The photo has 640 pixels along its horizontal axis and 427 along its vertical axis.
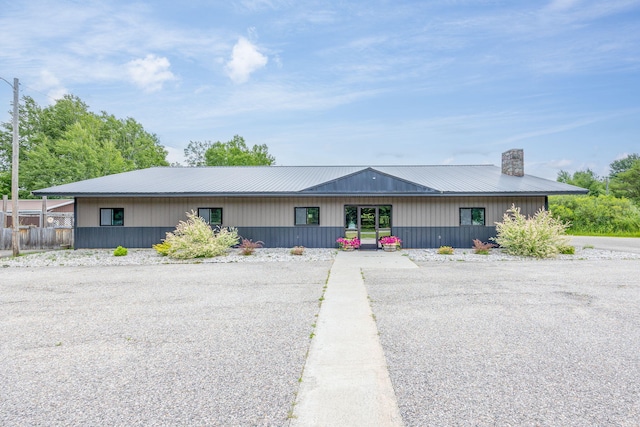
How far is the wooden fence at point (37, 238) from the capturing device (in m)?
15.3

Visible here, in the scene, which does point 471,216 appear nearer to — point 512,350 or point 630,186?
point 512,350

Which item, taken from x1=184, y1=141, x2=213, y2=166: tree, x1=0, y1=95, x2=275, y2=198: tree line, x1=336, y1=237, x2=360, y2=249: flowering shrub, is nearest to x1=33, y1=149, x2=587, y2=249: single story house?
x1=336, y1=237, x2=360, y2=249: flowering shrub

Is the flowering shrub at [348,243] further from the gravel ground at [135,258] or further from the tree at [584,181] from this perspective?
the tree at [584,181]

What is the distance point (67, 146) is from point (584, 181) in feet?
190

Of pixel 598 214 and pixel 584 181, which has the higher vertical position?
pixel 584 181

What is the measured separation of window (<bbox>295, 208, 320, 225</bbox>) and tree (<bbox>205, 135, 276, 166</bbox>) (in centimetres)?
2573

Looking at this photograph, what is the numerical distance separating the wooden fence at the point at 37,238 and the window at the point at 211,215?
6.68 metres

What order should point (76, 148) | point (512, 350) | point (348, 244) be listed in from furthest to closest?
point (76, 148) < point (348, 244) < point (512, 350)

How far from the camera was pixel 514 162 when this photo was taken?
17.2 metres

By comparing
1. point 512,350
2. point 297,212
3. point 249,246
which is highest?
point 297,212

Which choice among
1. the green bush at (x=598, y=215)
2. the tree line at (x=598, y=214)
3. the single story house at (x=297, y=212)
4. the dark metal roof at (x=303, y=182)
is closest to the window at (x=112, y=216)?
the single story house at (x=297, y=212)

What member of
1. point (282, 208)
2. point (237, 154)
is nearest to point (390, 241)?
point (282, 208)

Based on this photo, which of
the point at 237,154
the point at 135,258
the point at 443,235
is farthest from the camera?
the point at 237,154

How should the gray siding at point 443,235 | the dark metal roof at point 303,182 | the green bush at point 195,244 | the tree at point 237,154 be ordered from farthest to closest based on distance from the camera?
1. the tree at point 237,154
2. the gray siding at point 443,235
3. the dark metal roof at point 303,182
4. the green bush at point 195,244
